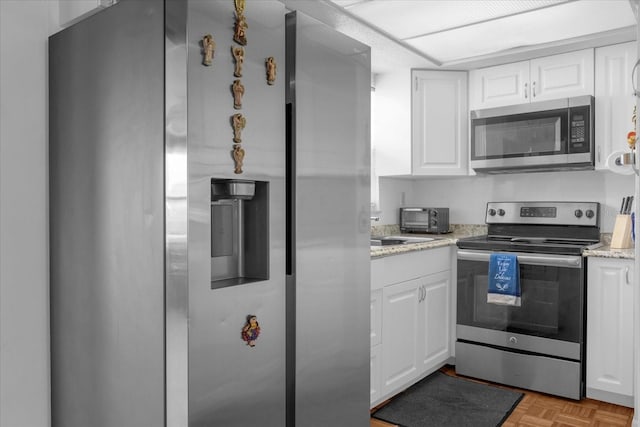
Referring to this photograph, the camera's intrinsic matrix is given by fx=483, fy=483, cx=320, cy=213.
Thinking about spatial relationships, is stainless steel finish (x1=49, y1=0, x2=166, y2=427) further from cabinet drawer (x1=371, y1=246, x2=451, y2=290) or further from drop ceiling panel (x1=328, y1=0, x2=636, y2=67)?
cabinet drawer (x1=371, y1=246, x2=451, y2=290)

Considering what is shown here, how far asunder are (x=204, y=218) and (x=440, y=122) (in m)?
2.66

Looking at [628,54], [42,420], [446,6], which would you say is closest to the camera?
[42,420]

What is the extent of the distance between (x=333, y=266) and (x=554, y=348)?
6.24ft

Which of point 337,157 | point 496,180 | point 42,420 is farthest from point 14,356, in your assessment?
point 496,180

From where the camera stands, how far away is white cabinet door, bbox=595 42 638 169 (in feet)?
9.47

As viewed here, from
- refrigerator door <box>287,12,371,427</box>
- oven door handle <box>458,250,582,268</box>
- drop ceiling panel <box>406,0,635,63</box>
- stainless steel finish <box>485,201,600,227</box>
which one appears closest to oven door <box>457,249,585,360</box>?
oven door handle <box>458,250,582,268</box>

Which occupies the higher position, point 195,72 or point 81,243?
point 195,72

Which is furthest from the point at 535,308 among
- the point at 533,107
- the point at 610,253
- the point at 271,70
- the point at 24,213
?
the point at 24,213

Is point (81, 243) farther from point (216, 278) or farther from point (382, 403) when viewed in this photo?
point (382, 403)

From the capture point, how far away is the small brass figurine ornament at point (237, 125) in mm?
1234

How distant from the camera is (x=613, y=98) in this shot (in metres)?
2.93

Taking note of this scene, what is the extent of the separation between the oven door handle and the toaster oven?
534 mm

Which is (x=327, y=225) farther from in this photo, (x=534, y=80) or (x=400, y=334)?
(x=534, y=80)

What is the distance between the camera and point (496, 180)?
3617 mm
